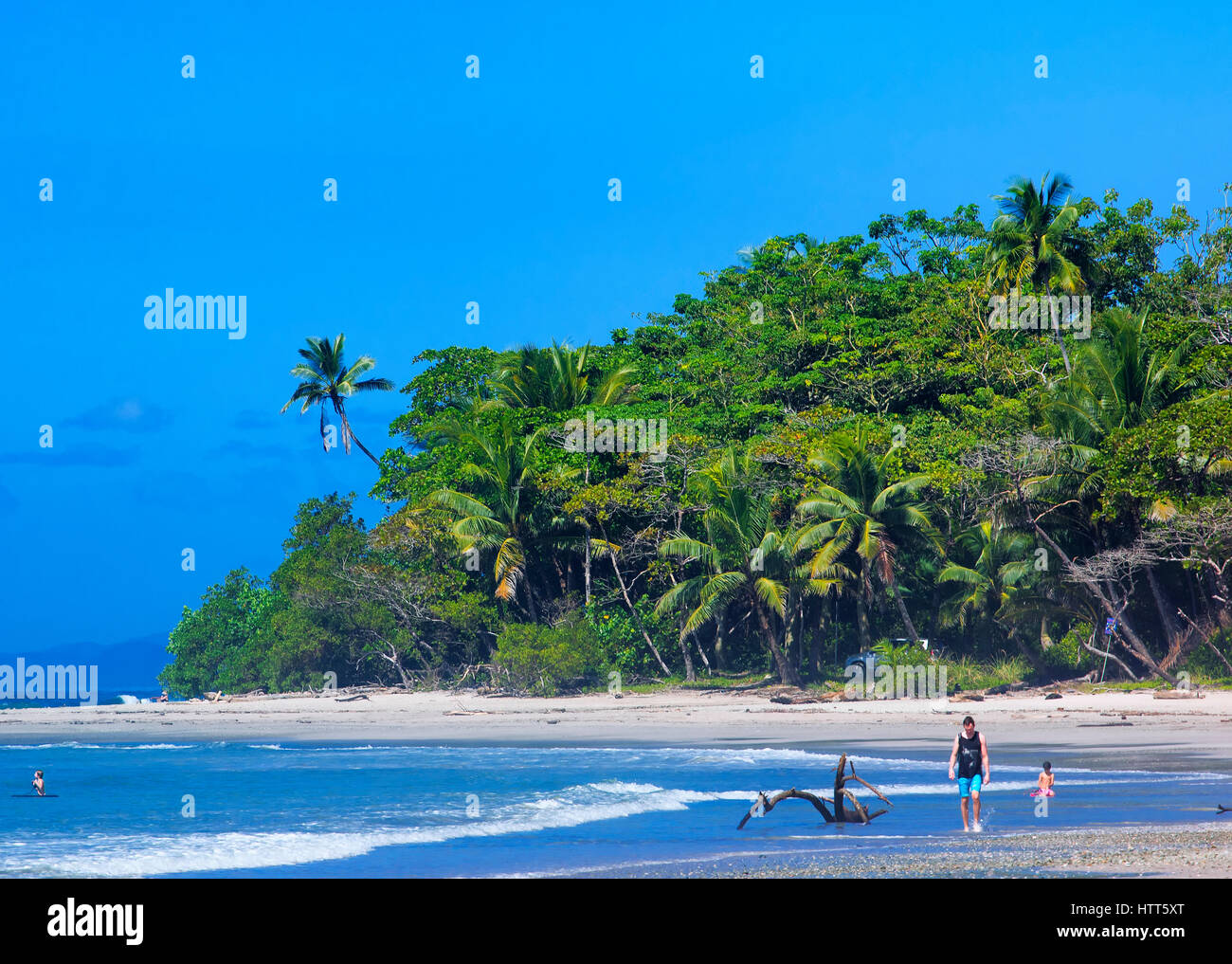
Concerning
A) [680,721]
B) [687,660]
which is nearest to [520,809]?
[680,721]

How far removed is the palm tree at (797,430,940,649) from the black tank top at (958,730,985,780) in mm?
16637

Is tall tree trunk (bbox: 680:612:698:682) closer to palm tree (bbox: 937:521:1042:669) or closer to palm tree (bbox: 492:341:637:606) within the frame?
palm tree (bbox: 937:521:1042:669)

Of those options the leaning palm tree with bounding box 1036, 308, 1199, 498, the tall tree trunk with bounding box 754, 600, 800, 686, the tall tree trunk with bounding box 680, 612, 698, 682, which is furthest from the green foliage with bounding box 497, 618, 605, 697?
the leaning palm tree with bounding box 1036, 308, 1199, 498

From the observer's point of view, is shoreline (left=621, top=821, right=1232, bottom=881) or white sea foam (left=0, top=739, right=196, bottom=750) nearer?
shoreline (left=621, top=821, right=1232, bottom=881)

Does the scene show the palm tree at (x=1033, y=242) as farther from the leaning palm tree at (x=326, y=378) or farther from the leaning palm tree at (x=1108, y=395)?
the leaning palm tree at (x=326, y=378)

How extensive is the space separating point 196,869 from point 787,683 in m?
21.9

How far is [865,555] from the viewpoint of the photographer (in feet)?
94.8

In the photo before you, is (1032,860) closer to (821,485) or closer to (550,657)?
(821,485)

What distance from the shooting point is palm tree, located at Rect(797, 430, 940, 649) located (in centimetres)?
2939

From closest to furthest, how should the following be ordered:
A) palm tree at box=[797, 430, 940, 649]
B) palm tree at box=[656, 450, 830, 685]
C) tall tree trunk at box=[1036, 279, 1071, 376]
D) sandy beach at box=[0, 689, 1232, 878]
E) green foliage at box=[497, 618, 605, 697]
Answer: sandy beach at box=[0, 689, 1232, 878]
palm tree at box=[797, 430, 940, 649]
tall tree trunk at box=[1036, 279, 1071, 376]
palm tree at box=[656, 450, 830, 685]
green foliage at box=[497, 618, 605, 697]

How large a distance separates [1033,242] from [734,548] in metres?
13.4

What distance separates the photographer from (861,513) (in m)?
29.6

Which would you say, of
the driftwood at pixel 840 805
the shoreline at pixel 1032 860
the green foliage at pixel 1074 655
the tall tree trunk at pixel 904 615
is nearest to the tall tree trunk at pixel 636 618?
the tall tree trunk at pixel 904 615
